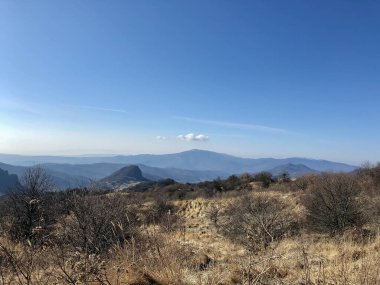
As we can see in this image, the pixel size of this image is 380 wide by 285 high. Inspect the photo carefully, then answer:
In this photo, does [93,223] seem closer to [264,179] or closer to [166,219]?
[166,219]

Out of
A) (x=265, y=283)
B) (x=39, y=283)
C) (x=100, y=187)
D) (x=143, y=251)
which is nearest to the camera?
(x=39, y=283)

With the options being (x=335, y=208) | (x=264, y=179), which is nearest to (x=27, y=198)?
(x=335, y=208)

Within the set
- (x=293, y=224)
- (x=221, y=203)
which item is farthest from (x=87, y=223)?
(x=221, y=203)

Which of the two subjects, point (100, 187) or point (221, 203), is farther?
point (221, 203)

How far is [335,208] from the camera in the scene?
18.5 m

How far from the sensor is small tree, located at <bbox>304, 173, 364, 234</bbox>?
1798 cm

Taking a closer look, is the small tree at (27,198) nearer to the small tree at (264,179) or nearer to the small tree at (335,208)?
the small tree at (335,208)

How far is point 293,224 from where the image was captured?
61.9ft

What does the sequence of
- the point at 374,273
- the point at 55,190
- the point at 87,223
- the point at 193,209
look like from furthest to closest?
1. the point at 193,209
2. the point at 55,190
3. the point at 87,223
4. the point at 374,273

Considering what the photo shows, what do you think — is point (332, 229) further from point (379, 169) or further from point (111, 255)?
point (379, 169)

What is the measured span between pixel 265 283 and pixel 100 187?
976cm

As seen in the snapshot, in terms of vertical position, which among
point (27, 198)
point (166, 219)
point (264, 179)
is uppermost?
point (166, 219)

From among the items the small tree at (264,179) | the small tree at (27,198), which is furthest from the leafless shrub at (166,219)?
the small tree at (264,179)

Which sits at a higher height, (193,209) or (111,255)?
(111,255)
